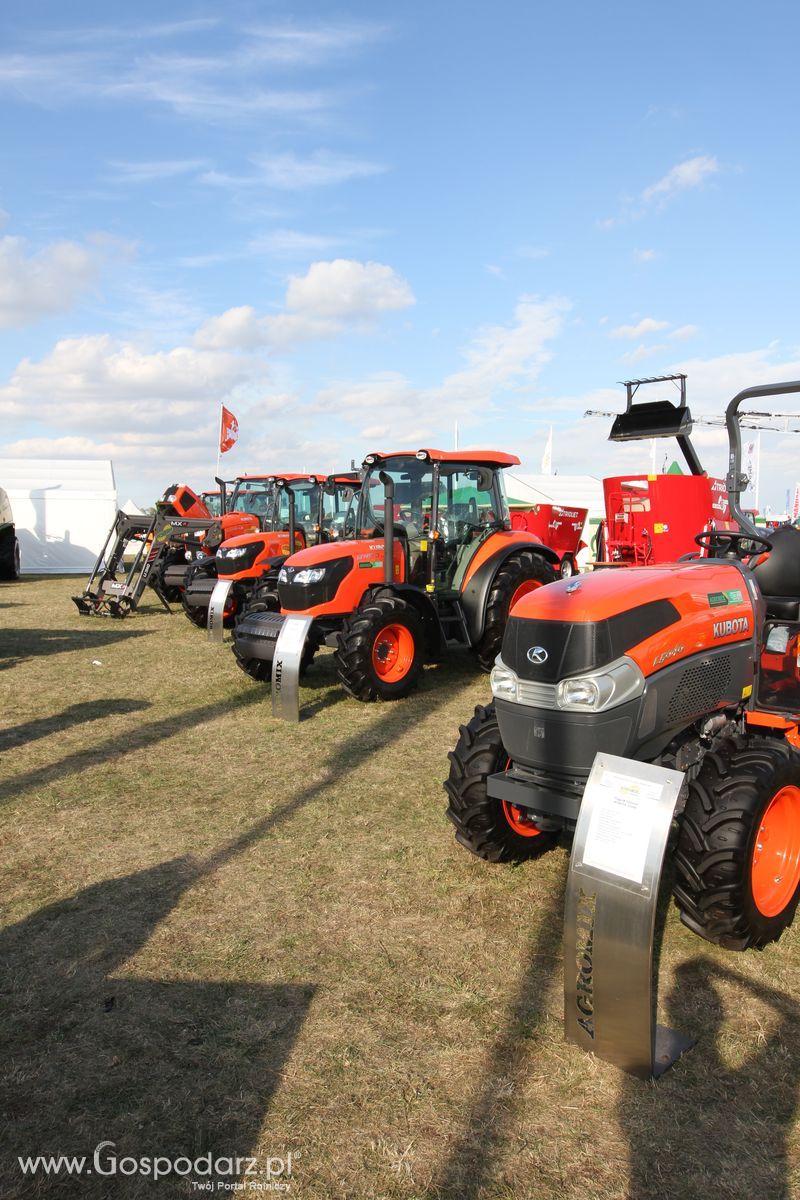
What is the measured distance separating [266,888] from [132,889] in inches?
23.0

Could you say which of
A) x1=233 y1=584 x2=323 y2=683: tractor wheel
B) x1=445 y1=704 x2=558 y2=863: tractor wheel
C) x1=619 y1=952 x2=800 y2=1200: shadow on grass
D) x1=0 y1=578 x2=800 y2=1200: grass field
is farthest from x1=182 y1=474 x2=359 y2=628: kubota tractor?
x1=619 y1=952 x2=800 y2=1200: shadow on grass

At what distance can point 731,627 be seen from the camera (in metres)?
3.28

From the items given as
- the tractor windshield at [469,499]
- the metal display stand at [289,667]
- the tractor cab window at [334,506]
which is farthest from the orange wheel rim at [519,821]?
the tractor cab window at [334,506]

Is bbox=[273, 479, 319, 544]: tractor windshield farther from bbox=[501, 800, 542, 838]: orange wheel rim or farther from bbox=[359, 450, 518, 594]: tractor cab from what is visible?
bbox=[501, 800, 542, 838]: orange wheel rim

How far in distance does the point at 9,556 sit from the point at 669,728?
2021cm

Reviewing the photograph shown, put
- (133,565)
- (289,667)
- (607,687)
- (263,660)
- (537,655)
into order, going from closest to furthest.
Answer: (607,687) < (537,655) < (289,667) < (263,660) < (133,565)

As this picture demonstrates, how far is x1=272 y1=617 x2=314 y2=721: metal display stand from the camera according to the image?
20.4 feet

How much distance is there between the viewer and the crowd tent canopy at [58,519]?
2256 cm

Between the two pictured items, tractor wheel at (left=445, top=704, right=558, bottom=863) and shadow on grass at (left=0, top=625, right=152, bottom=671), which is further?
shadow on grass at (left=0, top=625, right=152, bottom=671)

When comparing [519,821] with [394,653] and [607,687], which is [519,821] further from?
[394,653]

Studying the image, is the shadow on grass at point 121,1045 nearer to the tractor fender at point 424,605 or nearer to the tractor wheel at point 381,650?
the tractor wheel at point 381,650

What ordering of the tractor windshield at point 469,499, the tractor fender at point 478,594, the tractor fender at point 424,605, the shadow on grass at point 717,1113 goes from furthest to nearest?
1. the tractor windshield at point 469,499
2. the tractor fender at point 478,594
3. the tractor fender at point 424,605
4. the shadow on grass at point 717,1113

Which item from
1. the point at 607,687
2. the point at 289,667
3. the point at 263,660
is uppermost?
the point at 607,687

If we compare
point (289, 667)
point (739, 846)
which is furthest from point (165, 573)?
point (739, 846)
